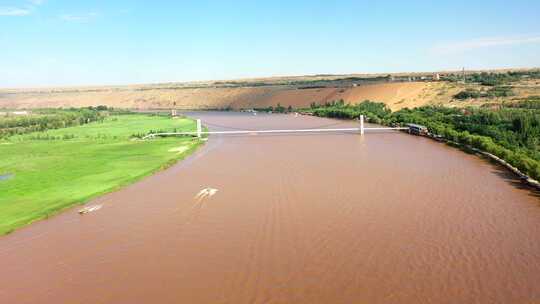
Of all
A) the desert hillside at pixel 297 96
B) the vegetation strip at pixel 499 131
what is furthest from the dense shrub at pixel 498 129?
the desert hillside at pixel 297 96

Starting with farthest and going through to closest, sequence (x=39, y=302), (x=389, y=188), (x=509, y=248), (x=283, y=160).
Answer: (x=283, y=160), (x=389, y=188), (x=509, y=248), (x=39, y=302)

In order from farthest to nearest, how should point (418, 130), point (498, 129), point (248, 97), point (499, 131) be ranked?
point (248, 97) < point (418, 130) < point (498, 129) < point (499, 131)

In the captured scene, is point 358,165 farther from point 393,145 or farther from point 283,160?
point 393,145

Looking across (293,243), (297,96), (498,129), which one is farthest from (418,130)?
(297,96)

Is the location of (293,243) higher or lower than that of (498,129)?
lower

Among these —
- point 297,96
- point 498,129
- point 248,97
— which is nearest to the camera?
point 498,129

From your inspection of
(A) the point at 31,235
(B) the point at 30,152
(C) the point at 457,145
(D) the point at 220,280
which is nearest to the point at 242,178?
(A) the point at 31,235

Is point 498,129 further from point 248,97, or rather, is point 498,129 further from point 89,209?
point 248,97
